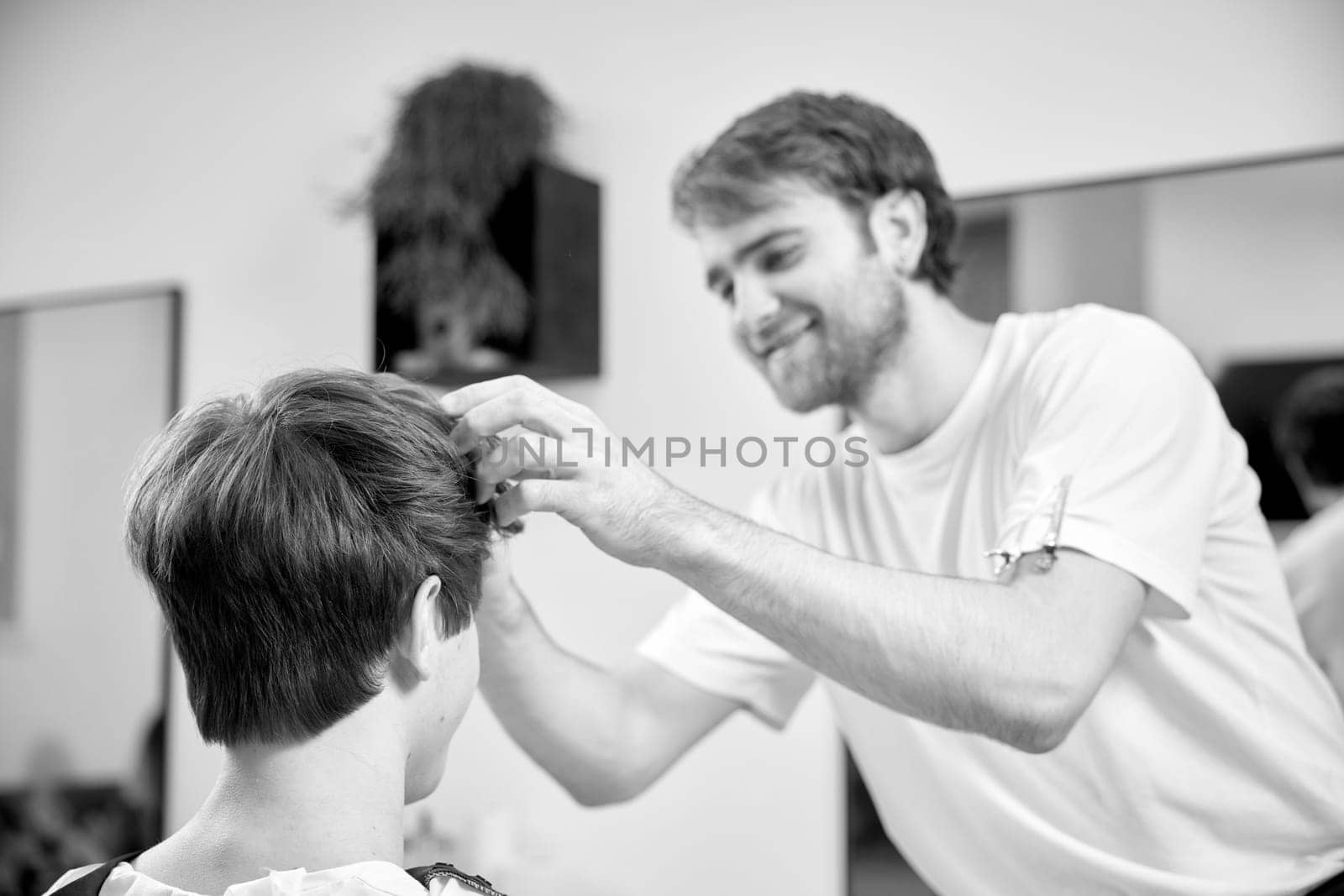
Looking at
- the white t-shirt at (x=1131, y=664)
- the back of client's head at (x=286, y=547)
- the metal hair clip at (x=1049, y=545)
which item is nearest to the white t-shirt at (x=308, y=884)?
the back of client's head at (x=286, y=547)

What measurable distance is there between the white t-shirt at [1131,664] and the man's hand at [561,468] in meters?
0.27

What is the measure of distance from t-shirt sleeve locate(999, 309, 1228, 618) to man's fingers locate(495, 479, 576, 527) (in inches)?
20.0

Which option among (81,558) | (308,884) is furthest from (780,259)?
(81,558)

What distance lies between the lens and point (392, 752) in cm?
120

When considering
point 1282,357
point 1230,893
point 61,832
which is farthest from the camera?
point 61,832

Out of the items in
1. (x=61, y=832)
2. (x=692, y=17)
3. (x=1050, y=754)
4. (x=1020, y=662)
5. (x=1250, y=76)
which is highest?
(x=692, y=17)

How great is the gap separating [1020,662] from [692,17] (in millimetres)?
1813

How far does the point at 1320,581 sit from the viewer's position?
1.99m

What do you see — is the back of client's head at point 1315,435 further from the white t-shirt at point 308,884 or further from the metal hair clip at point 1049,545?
the white t-shirt at point 308,884

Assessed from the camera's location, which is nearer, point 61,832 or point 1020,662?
point 1020,662

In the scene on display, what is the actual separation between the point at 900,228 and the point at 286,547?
106cm

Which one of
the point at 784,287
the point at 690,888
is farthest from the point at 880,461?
the point at 690,888

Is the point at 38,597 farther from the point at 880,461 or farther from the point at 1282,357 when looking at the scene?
the point at 1282,357

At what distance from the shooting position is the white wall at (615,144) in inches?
87.1
